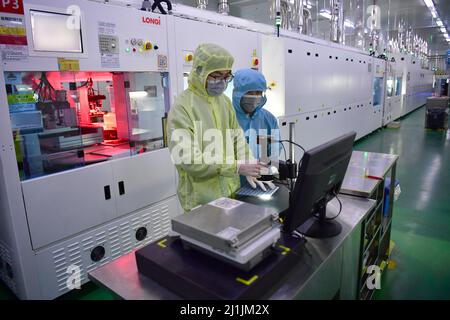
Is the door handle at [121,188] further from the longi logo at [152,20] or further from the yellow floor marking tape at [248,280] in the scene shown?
the yellow floor marking tape at [248,280]

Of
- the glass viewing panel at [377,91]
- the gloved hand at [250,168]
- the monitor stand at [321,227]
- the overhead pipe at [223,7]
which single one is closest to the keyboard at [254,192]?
the gloved hand at [250,168]

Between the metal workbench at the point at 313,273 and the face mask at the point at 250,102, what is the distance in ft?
2.79

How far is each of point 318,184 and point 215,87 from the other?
0.81 meters

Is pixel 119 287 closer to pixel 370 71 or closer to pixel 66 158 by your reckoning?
pixel 66 158

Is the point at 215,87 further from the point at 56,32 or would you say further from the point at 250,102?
the point at 56,32

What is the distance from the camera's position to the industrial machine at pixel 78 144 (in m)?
1.69

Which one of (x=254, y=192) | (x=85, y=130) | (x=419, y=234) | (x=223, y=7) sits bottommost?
(x=419, y=234)

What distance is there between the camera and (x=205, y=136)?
1.60 meters

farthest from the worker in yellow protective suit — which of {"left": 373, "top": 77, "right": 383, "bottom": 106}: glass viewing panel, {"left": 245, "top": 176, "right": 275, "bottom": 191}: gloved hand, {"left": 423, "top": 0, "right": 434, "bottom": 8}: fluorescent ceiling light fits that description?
{"left": 423, "top": 0, "right": 434, "bottom": 8}: fluorescent ceiling light

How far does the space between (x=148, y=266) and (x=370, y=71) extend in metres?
7.20

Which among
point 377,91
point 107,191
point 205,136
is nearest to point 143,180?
point 107,191

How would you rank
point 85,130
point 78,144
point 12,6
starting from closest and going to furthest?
point 12,6
point 78,144
point 85,130

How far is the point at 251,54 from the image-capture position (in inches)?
126

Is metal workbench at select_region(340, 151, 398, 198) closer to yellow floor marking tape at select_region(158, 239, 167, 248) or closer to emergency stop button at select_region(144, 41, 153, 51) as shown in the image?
yellow floor marking tape at select_region(158, 239, 167, 248)
